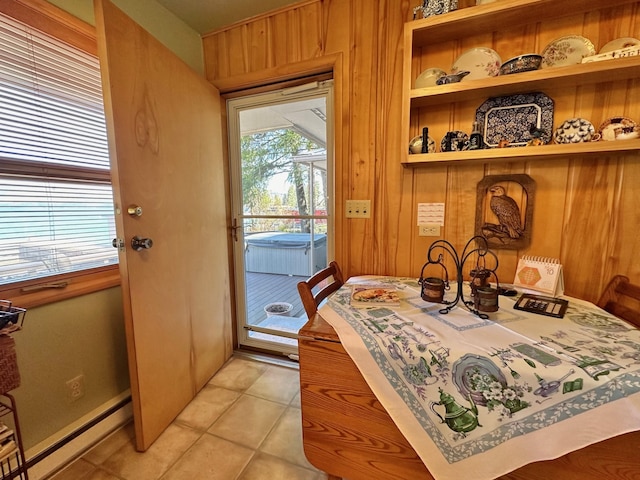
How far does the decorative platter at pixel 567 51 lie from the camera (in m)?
1.12

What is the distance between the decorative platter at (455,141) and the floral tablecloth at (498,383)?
81 centimetres

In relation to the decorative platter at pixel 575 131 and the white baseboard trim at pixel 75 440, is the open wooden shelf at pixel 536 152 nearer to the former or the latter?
the decorative platter at pixel 575 131

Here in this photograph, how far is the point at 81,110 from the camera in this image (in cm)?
131

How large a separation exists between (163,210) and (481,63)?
5.60 ft

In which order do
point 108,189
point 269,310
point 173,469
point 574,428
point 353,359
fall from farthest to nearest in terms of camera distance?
point 269,310
point 108,189
point 173,469
point 353,359
point 574,428

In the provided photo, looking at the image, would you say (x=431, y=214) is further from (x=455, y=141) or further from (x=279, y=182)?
(x=279, y=182)

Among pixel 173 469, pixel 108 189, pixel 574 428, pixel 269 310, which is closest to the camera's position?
pixel 574 428

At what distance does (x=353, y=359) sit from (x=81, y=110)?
1691 millimetres

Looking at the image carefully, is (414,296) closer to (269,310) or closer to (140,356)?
(140,356)

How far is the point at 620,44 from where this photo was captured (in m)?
1.08

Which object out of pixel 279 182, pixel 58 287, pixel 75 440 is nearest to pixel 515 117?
pixel 279 182

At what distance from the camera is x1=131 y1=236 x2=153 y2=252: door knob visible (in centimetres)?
122

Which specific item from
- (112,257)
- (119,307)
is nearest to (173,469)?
(119,307)

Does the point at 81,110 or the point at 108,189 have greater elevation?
the point at 81,110
